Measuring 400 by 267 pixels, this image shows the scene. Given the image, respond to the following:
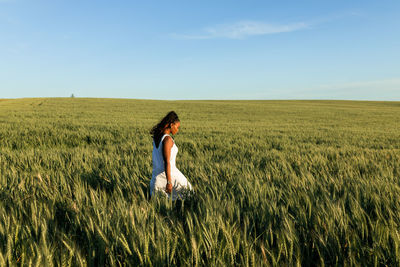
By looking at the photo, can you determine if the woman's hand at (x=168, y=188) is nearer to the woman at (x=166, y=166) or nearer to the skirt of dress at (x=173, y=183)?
the woman at (x=166, y=166)

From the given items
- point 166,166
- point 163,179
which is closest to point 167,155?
point 166,166

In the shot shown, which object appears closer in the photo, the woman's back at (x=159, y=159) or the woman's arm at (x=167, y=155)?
the woman's arm at (x=167, y=155)

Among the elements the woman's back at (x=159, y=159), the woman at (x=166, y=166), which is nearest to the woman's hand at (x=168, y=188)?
the woman at (x=166, y=166)

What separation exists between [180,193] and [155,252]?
4.56 ft

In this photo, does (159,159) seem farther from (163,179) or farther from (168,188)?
(168,188)

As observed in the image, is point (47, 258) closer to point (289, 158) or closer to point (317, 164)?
point (317, 164)

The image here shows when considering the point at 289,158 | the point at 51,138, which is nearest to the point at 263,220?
the point at 289,158

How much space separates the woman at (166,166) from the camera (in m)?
2.92

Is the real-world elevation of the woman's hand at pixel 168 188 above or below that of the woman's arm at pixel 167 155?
below

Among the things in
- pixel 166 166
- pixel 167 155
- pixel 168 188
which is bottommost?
pixel 168 188

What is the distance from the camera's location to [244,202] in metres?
2.52

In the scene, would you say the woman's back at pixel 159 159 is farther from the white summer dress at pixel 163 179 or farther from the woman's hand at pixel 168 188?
the woman's hand at pixel 168 188

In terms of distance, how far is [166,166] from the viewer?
9.61 ft

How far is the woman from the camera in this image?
2.92 meters
